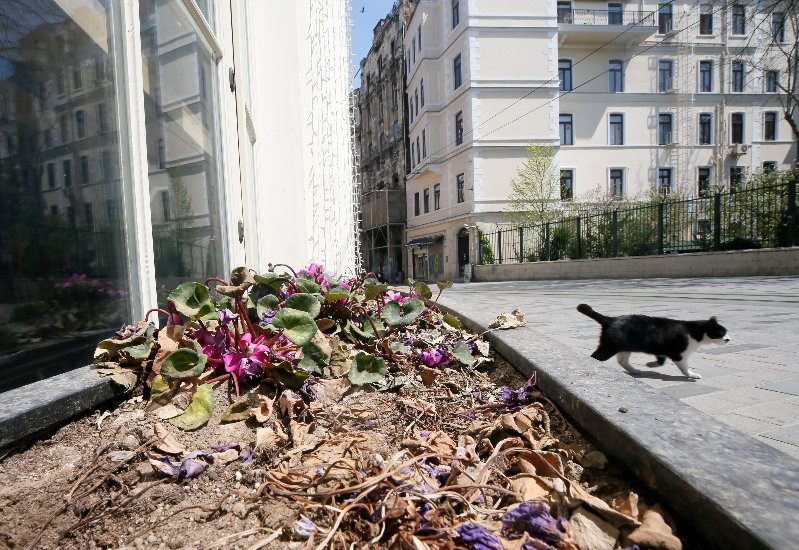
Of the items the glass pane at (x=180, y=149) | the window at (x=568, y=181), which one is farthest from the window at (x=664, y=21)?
the glass pane at (x=180, y=149)

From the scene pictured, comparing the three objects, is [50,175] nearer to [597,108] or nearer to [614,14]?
[597,108]

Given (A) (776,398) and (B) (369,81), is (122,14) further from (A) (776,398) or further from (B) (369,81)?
(B) (369,81)

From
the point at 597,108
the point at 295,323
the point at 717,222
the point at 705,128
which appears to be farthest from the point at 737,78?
the point at 295,323

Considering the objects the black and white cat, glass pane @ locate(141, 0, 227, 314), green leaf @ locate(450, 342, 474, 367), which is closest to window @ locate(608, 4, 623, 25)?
the black and white cat

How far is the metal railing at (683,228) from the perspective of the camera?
35.8ft

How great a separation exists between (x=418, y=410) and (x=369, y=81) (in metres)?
40.5

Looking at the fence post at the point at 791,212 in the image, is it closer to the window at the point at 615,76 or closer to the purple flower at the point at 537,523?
the purple flower at the point at 537,523

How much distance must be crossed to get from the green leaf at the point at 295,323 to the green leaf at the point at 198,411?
312 mm

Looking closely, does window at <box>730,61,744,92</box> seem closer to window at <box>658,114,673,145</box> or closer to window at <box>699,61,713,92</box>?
window at <box>699,61,713,92</box>

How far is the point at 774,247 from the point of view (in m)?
10.8

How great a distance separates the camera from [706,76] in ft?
87.4

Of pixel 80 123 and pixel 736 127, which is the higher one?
pixel 736 127

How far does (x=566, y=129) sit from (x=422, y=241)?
1078 cm

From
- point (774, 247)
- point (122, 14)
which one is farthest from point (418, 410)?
point (774, 247)
